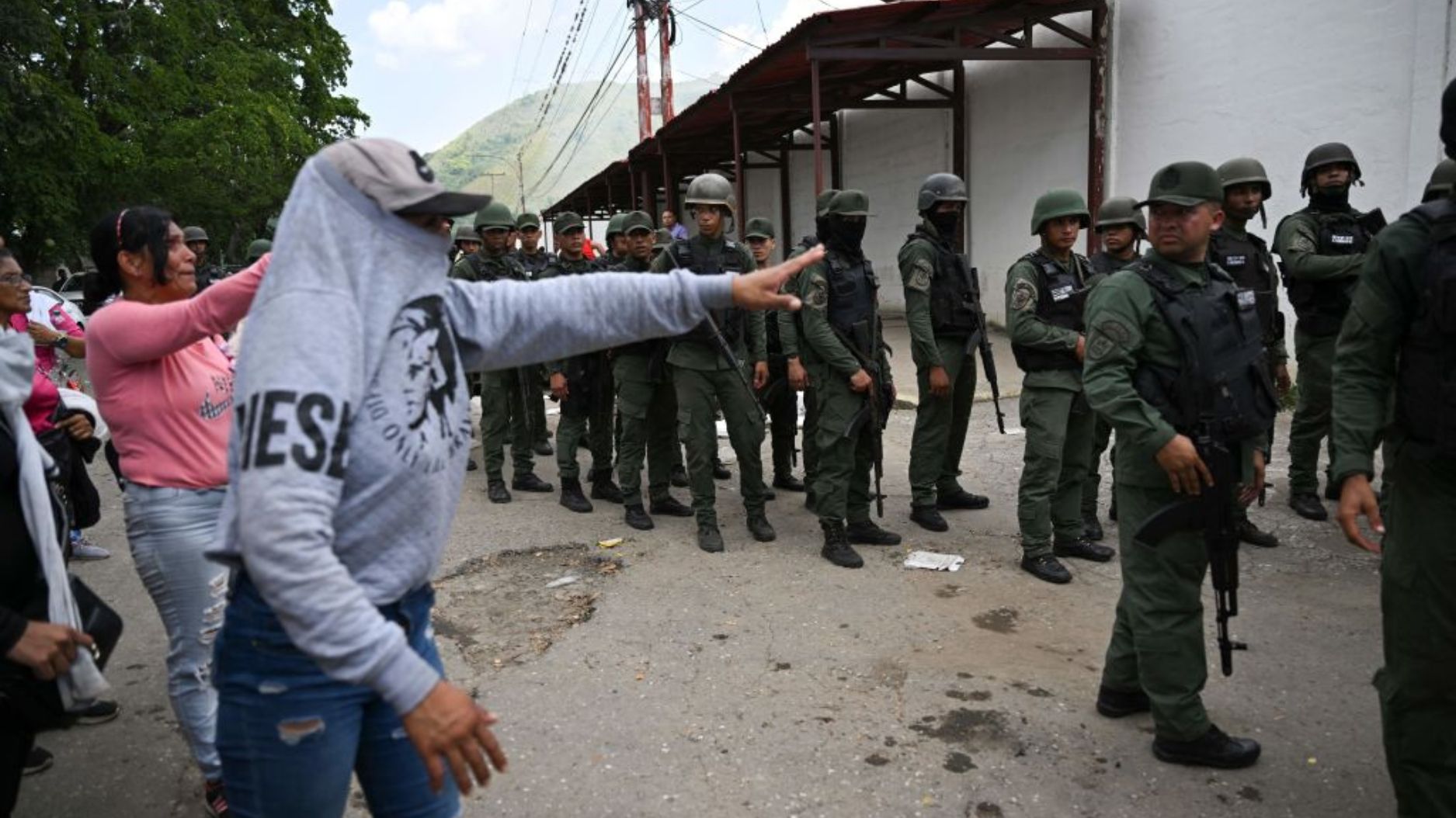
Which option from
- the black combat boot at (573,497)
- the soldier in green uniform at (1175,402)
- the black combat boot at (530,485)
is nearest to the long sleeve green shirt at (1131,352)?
the soldier in green uniform at (1175,402)

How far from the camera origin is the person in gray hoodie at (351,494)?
1.45 m

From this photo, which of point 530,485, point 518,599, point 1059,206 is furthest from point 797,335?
point 530,485

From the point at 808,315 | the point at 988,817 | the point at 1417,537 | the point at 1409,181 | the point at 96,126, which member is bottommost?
the point at 988,817

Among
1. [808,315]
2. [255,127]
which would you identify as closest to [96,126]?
[255,127]

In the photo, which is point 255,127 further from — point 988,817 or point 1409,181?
point 988,817

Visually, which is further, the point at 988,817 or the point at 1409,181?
the point at 1409,181

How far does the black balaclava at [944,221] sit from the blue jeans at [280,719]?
4.59 meters

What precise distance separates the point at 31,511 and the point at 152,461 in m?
0.52

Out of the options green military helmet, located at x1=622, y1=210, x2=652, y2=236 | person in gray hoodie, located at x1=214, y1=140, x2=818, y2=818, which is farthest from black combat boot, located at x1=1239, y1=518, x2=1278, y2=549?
person in gray hoodie, located at x1=214, y1=140, x2=818, y2=818

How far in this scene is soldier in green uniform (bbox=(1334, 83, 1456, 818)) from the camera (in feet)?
7.96

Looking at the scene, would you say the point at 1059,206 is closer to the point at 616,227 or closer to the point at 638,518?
the point at 638,518

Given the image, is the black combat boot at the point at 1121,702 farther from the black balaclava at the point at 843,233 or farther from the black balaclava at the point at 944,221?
the black balaclava at the point at 944,221

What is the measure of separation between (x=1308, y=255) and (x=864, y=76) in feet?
33.1

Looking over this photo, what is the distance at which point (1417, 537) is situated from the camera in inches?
97.7
